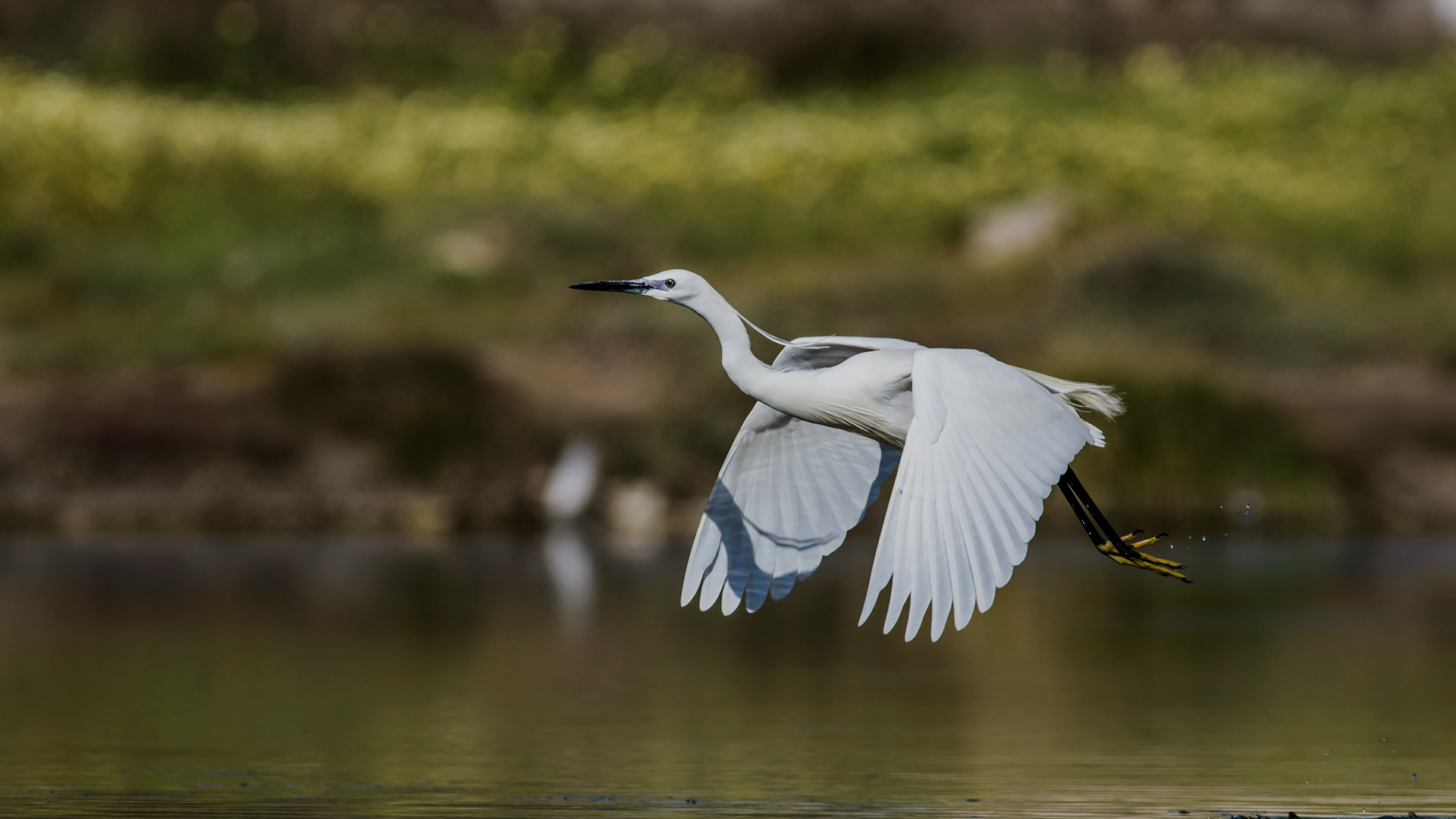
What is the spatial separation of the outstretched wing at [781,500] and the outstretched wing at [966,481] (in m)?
0.64

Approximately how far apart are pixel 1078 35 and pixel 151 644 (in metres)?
28.8

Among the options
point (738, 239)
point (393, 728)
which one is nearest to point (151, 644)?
point (393, 728)

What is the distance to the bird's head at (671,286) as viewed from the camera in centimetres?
547

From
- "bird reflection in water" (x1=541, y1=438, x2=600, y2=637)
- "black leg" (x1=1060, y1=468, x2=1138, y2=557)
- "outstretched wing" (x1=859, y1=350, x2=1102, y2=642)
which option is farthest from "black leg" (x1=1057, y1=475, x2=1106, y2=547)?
"bird reflection in water" (x1=541, y1=438, x2=600, y2=637)

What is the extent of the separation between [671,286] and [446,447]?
32.4ft

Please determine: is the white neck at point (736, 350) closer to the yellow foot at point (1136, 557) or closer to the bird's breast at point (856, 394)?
the bird's breast at point (856, 394)

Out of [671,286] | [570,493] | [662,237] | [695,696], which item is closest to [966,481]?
[671,286]

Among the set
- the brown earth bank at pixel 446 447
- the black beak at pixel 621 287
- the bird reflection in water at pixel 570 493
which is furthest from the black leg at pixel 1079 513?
the brown earth bank at pixel 446 447

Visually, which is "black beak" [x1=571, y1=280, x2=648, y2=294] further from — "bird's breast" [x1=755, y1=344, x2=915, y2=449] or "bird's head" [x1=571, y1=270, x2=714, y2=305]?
"bird's breast" [x1=755, y1=344, x2=915, y2=449]

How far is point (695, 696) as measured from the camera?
728 centimetres

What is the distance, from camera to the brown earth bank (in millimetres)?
14438

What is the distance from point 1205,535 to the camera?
44.5 feet

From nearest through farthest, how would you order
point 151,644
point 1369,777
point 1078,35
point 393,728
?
point 1369,777
point 393,728
point 151,644
point 1078,35

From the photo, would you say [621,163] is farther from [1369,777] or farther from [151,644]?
[1369,777]
